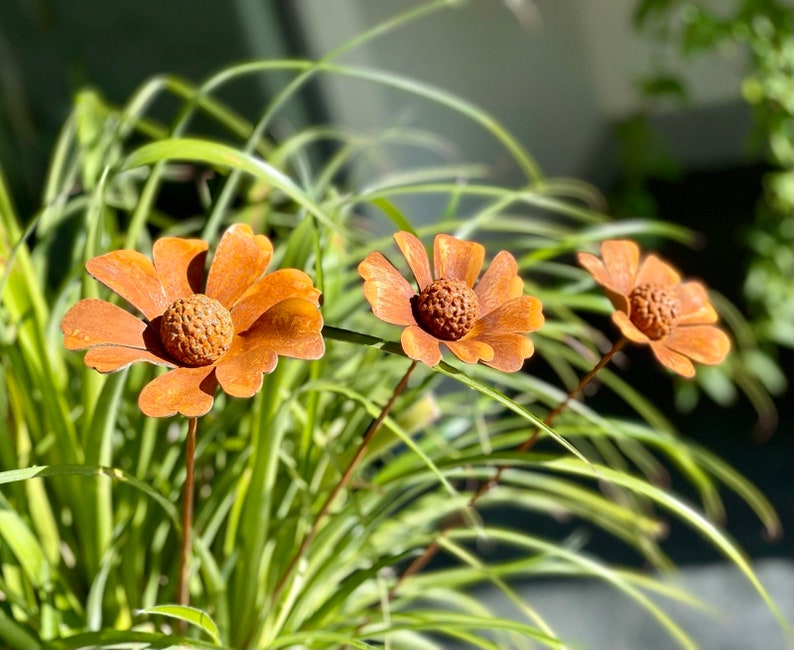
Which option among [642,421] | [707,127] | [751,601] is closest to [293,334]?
[751,601]

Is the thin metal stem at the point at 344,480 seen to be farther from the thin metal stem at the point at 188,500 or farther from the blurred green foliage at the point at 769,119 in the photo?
the blurred green foliage at the point at 769,119

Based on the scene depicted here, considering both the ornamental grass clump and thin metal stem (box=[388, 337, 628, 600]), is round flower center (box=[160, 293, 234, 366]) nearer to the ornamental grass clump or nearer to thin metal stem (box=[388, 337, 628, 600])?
the ornamental grass clump

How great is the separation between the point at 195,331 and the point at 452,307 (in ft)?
0.34

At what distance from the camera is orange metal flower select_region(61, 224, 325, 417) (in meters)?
0.33

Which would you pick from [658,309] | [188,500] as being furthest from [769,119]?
[188,500]

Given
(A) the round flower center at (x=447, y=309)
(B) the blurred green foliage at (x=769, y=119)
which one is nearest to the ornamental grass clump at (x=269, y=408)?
(A) the round flower center at (x=447, y=309)

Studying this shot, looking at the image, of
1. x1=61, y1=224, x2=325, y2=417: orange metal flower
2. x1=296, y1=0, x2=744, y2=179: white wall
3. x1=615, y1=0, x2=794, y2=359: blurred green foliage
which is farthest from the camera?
x1=296, y1=0, x2=744, y2=179: white wall

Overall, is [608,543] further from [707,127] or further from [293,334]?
[707,127]

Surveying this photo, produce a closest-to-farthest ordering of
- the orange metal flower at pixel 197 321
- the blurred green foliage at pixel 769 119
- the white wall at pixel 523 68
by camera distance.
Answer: the orange metal flower at pixel 197 321 → the blurred green foliage at pixel 769 119 → the white wall at pixel 523 68

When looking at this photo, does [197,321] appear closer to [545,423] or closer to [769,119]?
[545,423]

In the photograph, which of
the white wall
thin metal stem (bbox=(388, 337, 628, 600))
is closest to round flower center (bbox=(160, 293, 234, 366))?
thin metal stem (bbox=(388, 337, 628, 600))

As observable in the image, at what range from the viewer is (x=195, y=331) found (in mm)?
342

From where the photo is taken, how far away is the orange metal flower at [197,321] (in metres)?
0.33

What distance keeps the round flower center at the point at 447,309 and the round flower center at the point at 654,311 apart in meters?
0.09
